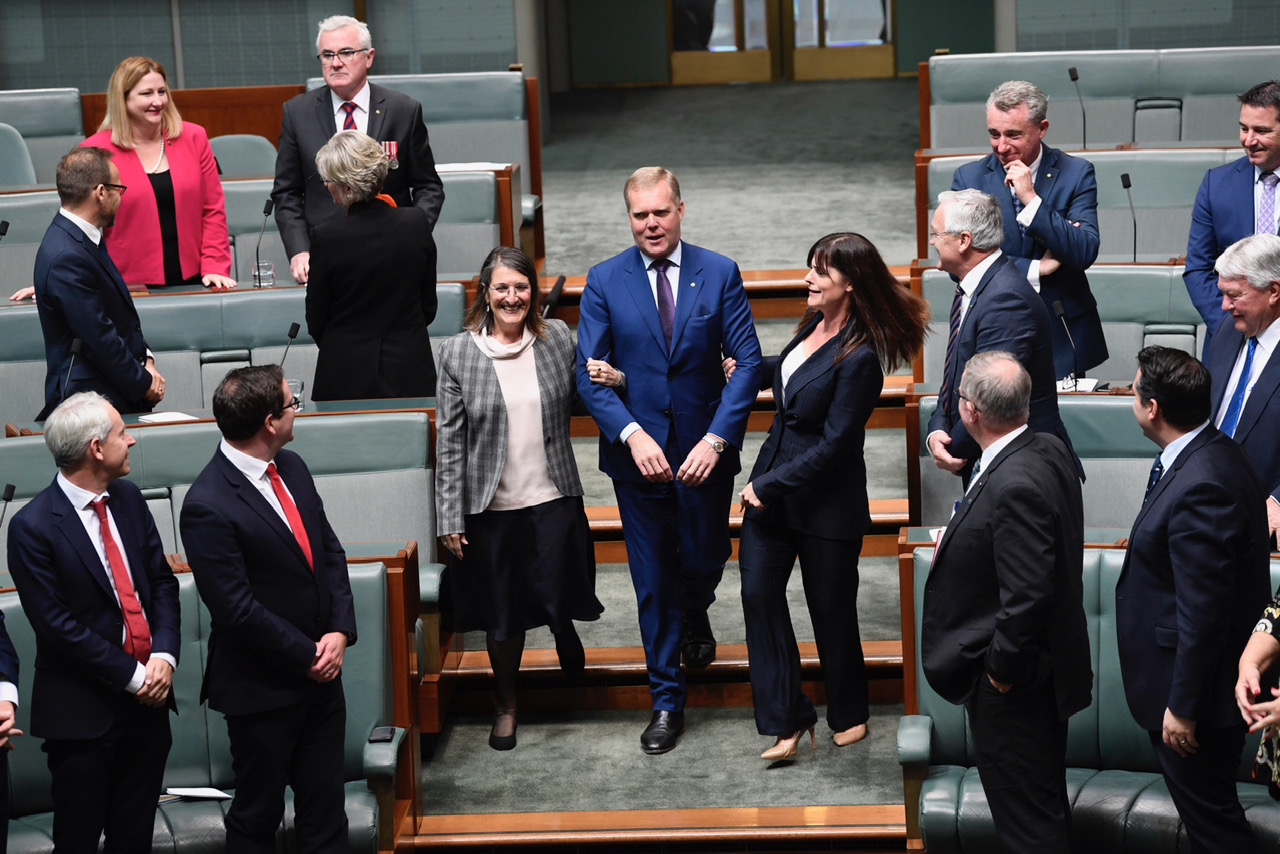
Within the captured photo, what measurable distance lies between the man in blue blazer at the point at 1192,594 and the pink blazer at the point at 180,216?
8.84 feet

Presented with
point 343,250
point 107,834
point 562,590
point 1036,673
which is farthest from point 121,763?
point 1036,673

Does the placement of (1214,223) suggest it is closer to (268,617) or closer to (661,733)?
(661,733)

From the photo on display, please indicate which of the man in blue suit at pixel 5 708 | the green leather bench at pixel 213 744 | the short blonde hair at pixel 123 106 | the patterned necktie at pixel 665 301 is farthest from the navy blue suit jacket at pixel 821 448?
the short blonde hair at pixel 123 106

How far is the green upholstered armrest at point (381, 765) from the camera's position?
2674 millimetres

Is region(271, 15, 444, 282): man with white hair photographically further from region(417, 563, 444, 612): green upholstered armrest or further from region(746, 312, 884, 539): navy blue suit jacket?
region(746, 312, 884, 539): navy blue suit jacket

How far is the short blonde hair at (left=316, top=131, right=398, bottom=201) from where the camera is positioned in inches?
126

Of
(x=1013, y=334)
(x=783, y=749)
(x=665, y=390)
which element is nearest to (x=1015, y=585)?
(x=1013, y=334)

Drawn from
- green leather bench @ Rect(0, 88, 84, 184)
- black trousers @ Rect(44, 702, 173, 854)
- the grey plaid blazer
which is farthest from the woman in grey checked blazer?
green leather bench @ Rect(0, 88, 84, 184)

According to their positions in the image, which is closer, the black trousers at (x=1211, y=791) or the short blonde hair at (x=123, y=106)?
the black trousers at (x=1211, y=791)

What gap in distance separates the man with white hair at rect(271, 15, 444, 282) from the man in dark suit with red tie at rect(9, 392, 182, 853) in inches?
59.7

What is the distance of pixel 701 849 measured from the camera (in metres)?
2.85

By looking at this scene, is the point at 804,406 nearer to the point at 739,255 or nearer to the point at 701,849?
the point at 701,849

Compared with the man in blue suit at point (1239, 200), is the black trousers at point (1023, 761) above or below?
below

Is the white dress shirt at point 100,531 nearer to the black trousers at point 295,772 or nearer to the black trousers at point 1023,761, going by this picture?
the black trousers at point 295,772
